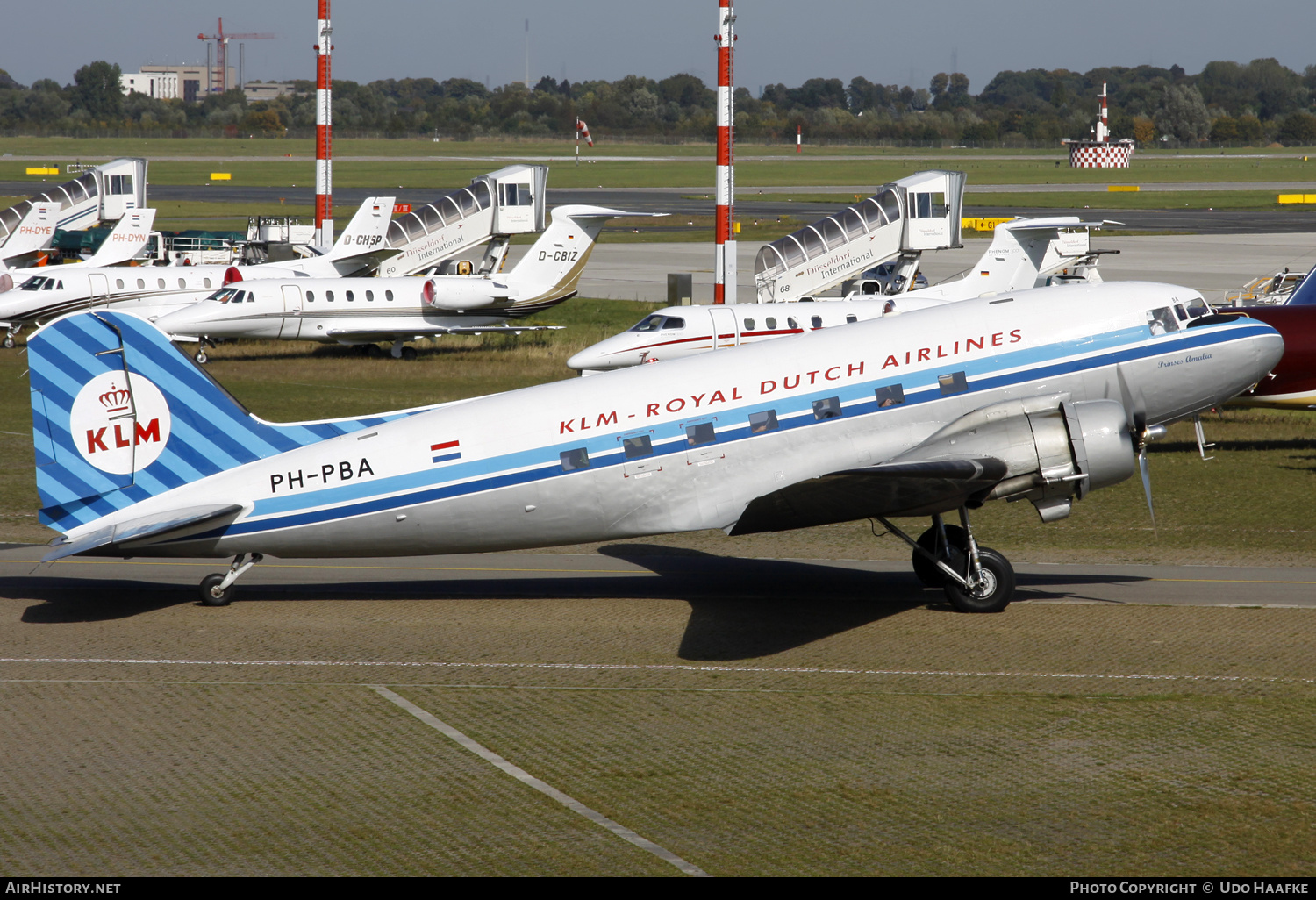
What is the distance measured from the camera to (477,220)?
61656 millimetres

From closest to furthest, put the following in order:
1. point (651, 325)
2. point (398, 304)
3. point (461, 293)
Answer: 1. point (651, 325)
2. point (398, 304)
3. point (461, 293)

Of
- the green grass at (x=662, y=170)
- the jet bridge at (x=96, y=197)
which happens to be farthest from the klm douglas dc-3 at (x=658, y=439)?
the green grass at (x=662, y=170)

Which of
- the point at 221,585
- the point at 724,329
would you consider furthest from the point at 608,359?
the point at 221,585

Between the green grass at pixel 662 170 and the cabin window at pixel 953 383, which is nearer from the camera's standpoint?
the cabin window at pixel 953 383

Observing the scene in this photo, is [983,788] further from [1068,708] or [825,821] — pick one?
[1068,708]

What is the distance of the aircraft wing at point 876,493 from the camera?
57.2 ft

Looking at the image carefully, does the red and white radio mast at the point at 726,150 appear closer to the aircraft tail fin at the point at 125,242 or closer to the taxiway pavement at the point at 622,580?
the taxiway pavement at the point at 622,580

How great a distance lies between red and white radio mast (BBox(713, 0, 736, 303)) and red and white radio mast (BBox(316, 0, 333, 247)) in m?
22.0

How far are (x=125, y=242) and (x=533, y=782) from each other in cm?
5550

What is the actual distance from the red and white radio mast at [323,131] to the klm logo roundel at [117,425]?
140ft

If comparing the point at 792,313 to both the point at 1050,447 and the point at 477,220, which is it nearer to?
the point at 1050,447

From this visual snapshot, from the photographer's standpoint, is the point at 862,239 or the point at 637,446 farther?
the point at 862,239

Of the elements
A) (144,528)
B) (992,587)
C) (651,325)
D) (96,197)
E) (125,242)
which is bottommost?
(992,587)

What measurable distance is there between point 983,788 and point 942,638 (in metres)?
5.70
